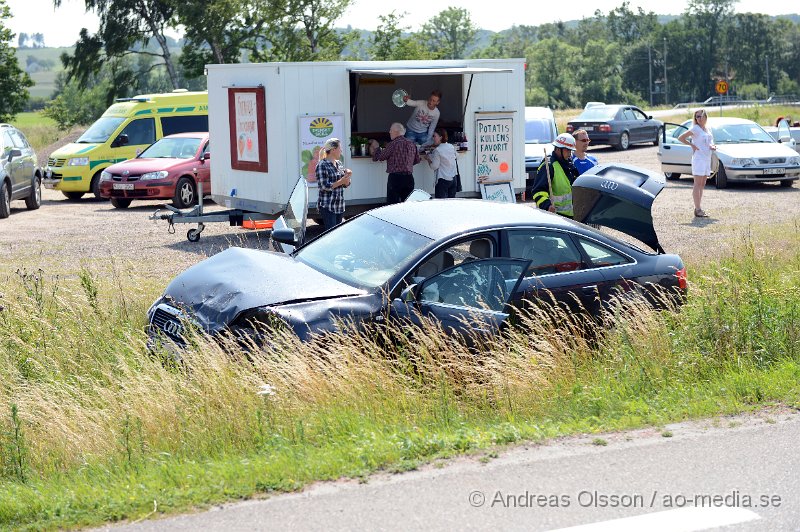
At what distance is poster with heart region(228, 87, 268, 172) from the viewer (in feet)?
51.9

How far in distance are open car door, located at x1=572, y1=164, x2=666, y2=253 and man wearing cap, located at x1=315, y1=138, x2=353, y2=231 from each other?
4.15 metres

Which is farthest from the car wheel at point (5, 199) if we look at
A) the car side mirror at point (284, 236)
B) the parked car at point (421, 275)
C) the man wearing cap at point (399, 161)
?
the parked car at point (421, 275)

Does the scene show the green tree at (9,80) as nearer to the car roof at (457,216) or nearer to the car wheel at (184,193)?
the car wheel at (184,193)

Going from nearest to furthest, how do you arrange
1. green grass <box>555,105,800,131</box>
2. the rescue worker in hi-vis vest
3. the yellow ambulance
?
the rescue worker in hi-vis vest
the yellow ambulance
green grass <box>555,105,800,131</box>

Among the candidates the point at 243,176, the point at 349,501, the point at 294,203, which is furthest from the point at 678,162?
the point at 349,501

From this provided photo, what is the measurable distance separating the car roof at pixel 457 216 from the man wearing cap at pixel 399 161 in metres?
6.58

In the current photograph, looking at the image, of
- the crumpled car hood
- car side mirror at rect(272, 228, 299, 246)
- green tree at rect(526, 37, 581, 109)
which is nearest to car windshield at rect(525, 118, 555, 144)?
car side mirror at rect(272, 228, 299, 246)

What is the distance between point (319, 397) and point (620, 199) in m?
3.99

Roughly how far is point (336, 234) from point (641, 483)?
405 cm

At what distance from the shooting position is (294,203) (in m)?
12.0

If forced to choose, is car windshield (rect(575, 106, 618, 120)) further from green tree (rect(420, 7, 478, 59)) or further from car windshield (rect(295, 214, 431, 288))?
green tree (rect(420, 7, 478, 59))

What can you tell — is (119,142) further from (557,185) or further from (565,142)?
(557,185)

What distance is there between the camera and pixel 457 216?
8438 mm

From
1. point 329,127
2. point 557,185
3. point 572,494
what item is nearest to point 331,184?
point 329,127
